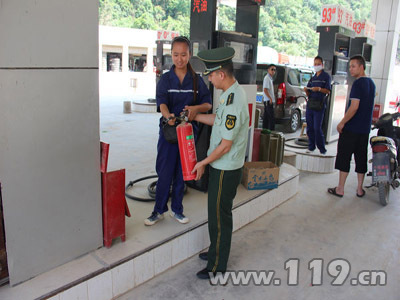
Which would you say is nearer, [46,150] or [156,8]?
[46,150]

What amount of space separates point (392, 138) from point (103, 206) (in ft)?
13.7

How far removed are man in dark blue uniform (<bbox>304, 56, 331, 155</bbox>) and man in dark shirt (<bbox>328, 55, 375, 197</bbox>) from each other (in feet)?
4.56

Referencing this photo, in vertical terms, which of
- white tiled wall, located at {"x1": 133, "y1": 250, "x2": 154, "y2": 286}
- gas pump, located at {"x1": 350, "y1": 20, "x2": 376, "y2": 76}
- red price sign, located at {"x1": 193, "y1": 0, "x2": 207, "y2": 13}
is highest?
gas pump, located at {"x1": 350, "y1": 20, "x2": 376, "y2": 76}

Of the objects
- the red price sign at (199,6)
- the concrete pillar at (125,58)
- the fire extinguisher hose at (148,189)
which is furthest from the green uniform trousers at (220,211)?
the concrete pillar at (125,58)

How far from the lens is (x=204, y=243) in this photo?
3145 millimetres

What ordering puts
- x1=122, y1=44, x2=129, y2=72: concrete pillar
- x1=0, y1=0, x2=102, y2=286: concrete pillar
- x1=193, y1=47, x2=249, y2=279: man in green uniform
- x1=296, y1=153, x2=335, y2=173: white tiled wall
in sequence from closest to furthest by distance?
x1=0, y1=0, x2=102, y2=286: concrete pillar < x1=193, y1=47, x2=249, y2=279: man in green uniform < x1=296, y1=153, x2=335, y2=173: white tiled wall < x1=122, y1=44, x2=129, y2=72: concrete pillar

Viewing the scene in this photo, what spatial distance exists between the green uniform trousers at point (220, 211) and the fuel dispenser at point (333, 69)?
5323 mm

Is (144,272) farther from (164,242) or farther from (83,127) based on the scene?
(83,127)

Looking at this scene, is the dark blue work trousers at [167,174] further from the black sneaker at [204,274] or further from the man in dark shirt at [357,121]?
the man in dark shirt at [357,121]

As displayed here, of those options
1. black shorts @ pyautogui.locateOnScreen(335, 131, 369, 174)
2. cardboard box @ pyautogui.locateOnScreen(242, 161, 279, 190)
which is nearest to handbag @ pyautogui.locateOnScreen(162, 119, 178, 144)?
cardboard box @ pyautogui.locateOnScreen(242, 161, 279, 190)

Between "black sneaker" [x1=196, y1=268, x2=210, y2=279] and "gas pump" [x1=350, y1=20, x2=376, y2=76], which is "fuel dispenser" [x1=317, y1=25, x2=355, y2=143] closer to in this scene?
"gas pump" [x1=350, y1=20, x2=376, y2=76]

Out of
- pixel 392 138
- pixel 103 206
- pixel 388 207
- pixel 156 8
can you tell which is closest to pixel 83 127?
pixel 103 206

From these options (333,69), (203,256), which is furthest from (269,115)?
(203,256)

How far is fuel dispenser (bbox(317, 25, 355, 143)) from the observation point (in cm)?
706
